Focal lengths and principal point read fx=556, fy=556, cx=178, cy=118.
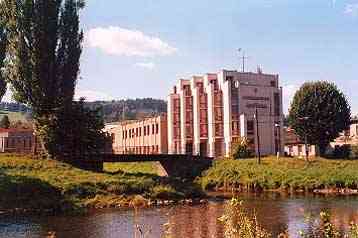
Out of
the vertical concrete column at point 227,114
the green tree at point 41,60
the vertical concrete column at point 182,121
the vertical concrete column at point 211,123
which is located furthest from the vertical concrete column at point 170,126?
the green tree at point 41,60

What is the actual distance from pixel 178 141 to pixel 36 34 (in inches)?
2214

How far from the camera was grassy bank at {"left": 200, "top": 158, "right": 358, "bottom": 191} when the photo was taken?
201 feet

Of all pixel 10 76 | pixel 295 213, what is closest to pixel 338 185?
pixel 295 213

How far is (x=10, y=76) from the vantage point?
56562 mm

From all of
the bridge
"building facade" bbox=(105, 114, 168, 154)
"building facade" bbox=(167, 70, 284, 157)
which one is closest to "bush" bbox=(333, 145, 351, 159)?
"building facade" bbox=(167, 70, 284, 157)

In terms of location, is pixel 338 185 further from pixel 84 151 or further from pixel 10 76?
pixel 10 76

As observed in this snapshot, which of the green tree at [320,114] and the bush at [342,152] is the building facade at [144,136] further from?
the bush at [342,152]

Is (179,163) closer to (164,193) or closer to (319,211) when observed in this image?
(164,193)

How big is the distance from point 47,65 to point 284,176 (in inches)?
1184

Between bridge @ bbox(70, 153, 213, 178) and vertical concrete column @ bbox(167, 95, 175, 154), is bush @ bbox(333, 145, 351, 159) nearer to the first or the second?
bridge @ bbox(70, 153, 213, 178)

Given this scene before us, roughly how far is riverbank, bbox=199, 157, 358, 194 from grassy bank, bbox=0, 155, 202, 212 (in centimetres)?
1446

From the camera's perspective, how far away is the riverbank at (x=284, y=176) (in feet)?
198

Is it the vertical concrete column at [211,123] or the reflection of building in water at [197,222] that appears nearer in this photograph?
the reflection of building in water at [197,222]

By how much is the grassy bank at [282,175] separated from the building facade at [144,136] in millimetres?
39028
